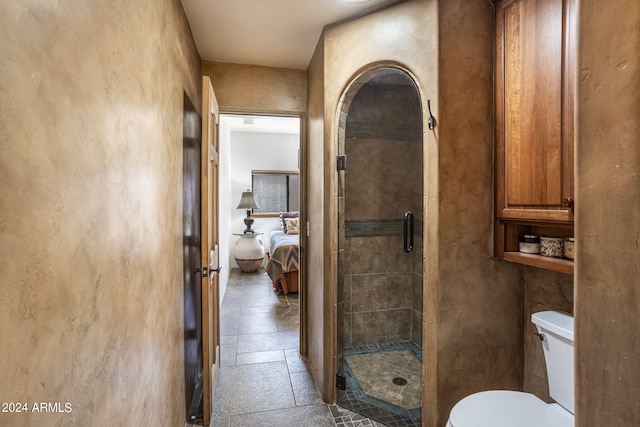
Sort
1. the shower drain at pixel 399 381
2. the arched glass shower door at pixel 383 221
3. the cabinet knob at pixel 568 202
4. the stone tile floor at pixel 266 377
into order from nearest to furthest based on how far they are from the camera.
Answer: the cabinet knob at pixel 568 202 → the stone tile floor at pixel 266 377 → the shower drain at pixel 399 381 → the arched glass shower door at pixel 383 221

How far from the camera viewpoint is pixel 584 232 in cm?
70

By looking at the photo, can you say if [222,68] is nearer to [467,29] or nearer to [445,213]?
[467,29]

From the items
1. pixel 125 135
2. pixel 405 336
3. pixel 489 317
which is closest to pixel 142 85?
pixel 125 135

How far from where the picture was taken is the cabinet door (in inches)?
51.5

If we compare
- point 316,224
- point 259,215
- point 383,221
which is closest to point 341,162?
point 316,224

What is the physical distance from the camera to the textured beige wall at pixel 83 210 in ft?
1.86

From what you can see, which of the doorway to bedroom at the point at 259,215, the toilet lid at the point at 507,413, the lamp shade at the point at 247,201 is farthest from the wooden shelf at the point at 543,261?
the lamp shade at the point at 247,201

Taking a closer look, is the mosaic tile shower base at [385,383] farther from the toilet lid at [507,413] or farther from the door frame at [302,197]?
the toilet lid at [507,413]

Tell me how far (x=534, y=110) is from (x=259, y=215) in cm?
565

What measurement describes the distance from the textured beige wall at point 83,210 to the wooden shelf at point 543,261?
1654 millimetres

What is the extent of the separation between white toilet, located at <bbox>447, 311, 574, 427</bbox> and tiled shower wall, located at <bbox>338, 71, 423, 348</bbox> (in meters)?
1.60

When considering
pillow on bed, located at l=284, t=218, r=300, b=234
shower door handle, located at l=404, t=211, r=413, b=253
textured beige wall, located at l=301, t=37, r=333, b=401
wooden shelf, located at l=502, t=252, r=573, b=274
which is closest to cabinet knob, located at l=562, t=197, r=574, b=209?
wooden shelf, located at l=502, t=252, r=573, b=274

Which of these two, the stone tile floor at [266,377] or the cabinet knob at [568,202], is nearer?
the cabinet knob at [568,202]

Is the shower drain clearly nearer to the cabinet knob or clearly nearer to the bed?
the cabinet knob
